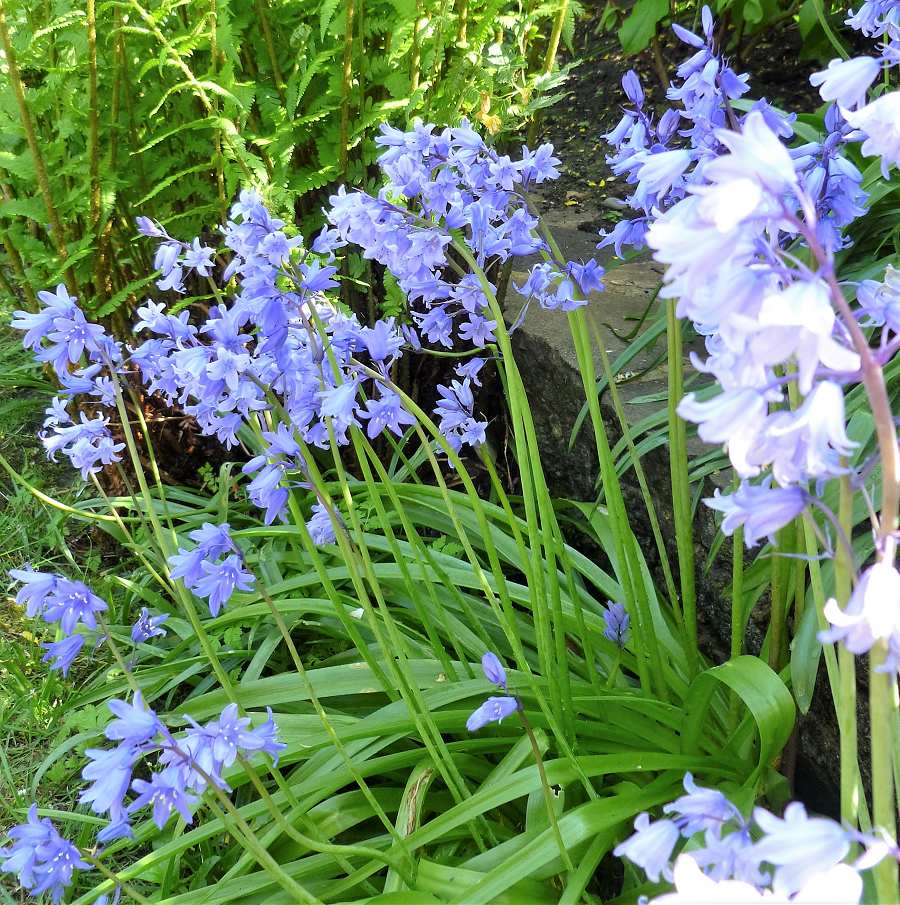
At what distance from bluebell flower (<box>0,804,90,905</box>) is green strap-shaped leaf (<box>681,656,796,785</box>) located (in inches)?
45.4

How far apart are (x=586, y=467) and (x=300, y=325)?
5.53ft

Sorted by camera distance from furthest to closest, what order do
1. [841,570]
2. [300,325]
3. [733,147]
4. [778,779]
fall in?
[778,779] → [300,325] → [841,570] → [733,147]

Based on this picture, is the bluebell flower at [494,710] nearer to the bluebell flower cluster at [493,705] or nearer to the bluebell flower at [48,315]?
the bluebell flower cluster at [493,705]

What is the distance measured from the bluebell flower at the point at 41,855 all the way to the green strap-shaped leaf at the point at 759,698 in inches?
45.4

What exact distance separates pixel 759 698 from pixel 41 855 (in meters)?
1.23

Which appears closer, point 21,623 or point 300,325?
point 300,325

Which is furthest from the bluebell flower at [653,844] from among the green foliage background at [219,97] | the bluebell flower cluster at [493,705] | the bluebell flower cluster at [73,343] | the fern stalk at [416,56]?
the fern stalk at [416,56]

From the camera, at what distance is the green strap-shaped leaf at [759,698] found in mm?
1414

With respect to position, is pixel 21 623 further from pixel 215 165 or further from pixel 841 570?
pixel 841 570

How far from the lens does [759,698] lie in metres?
1.42

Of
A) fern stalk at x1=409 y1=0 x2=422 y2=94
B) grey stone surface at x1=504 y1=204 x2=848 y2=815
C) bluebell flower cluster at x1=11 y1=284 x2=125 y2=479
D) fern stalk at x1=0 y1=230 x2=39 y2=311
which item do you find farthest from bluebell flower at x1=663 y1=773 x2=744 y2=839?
fern stalk at x1=0 y1=230 x2=39 y2=311

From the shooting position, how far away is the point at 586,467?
289 cm

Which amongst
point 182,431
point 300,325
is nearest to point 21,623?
point 182,431

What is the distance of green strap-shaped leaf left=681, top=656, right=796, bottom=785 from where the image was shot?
141 cm
